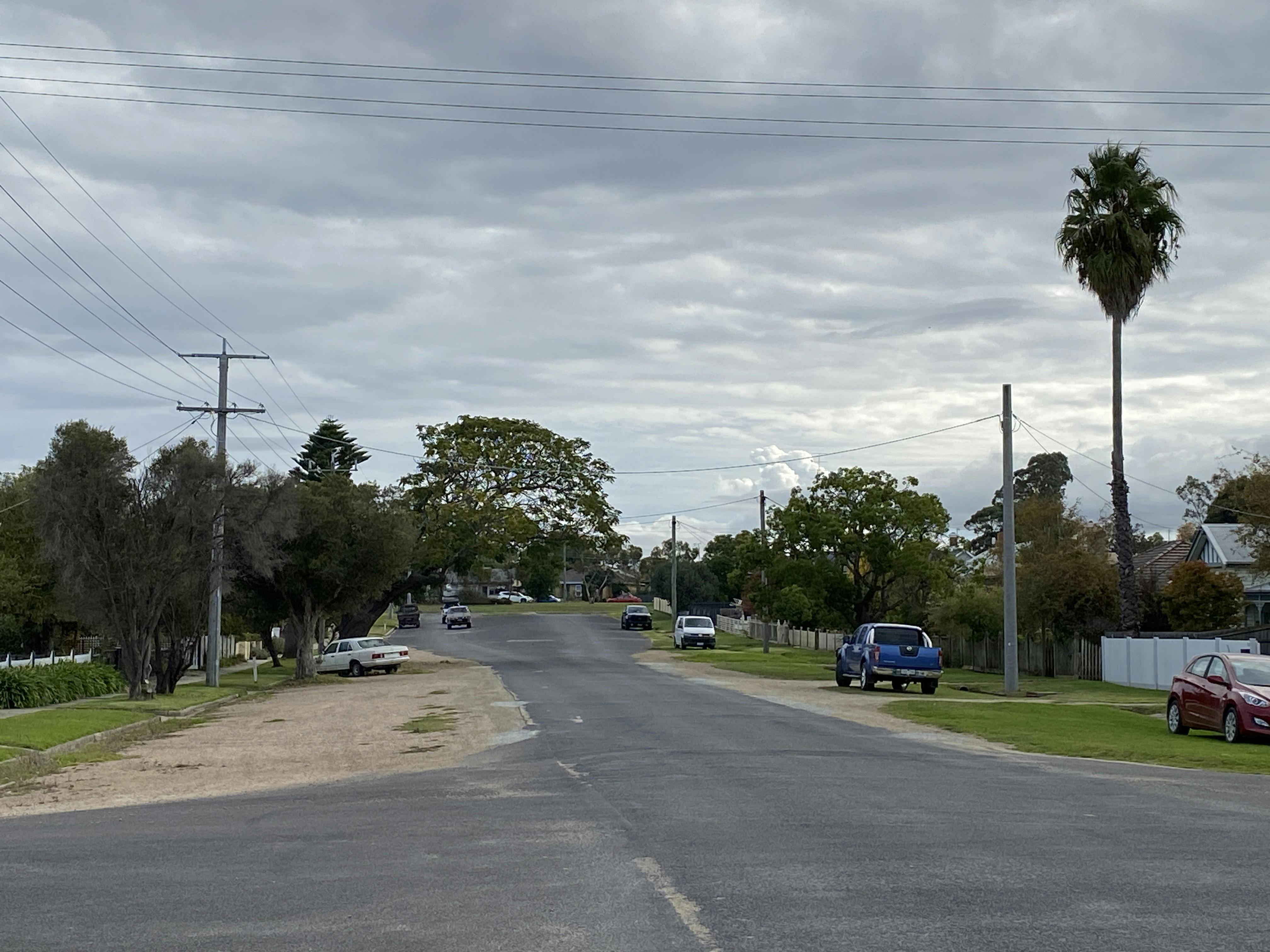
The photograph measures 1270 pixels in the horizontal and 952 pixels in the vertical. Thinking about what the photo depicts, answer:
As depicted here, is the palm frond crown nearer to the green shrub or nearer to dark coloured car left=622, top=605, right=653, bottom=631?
the green shrub

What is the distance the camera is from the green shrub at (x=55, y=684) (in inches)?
1066

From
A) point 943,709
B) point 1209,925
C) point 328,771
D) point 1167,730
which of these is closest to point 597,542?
point 943,709

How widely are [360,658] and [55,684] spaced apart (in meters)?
18.2

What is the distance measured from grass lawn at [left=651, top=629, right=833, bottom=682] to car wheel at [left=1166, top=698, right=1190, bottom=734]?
62.2 feet

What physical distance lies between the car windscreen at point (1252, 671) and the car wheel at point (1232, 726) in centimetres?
59

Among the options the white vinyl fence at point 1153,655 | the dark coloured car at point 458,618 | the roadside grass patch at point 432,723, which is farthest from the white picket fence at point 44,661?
the dark coloured car at point 458,618

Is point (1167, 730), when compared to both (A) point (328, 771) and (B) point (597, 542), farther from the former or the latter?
(B) point (597, 542)

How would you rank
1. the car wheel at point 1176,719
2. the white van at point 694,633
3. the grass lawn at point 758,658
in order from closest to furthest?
1. the car wheel at point 1176,719
2. the grass lawn at point 758,658
3. the white van at point 694,633

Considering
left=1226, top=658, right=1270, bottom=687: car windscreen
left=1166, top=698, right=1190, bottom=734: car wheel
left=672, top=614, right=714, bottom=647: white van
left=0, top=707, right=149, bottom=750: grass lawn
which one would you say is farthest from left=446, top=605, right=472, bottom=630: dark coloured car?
left=1226, top=658, right=1270, bottom=687: car windscreen

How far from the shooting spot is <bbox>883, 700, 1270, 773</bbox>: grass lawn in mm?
17922

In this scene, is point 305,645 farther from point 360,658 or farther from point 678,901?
point 678,901

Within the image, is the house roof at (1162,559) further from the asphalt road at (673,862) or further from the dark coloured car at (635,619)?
the asphalt road at (673,862)

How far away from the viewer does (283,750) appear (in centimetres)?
2009

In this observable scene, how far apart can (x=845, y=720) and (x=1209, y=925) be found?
1722cm
